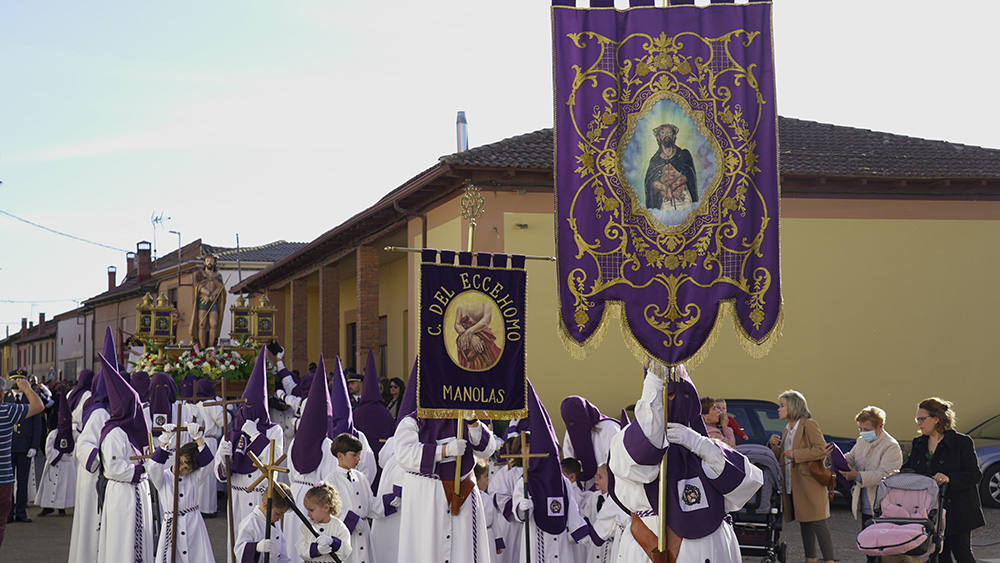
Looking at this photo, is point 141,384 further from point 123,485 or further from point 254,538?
point 254,538

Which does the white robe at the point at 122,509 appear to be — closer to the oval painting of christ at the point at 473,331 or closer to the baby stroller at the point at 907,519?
the oval painting of christ at the point at 473,331

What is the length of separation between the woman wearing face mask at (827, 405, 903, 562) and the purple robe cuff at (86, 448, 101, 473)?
705cm

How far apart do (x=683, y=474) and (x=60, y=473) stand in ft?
47.5

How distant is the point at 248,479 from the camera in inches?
491

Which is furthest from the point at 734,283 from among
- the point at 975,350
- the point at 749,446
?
the point at 975,350

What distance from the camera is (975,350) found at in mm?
21469

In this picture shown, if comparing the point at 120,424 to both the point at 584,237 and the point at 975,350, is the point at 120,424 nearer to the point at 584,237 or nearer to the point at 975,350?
the point at 584,237

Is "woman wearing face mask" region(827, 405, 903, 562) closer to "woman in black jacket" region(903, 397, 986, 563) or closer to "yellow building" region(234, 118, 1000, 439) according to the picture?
"woman in black jacket" region(903, 397, 986, 563)

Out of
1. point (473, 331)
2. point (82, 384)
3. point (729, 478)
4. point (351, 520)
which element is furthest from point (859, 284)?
point (729, 478)

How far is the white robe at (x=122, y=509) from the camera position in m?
10.2

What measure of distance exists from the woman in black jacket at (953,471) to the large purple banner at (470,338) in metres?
3.55

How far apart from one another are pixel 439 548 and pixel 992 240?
16.5 meters


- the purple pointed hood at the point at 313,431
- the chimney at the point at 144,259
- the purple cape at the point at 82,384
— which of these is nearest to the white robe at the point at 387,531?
the purple pointed hood at the point at 313,431

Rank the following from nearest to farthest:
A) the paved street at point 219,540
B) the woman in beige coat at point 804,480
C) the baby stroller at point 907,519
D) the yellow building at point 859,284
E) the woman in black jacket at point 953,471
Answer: the baby stroller at point 907,519 → the woman in black jacket at point 953,471 → the woman in beige coat at point 804,480 → the paved street at point 219,540 → the yellow building at point 859,284
